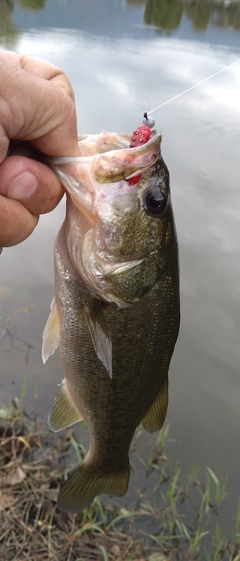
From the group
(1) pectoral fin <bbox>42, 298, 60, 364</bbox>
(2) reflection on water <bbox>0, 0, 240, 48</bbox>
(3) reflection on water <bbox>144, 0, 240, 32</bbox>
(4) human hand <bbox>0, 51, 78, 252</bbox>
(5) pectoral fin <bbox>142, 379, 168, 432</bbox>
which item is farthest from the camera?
(3) reflection on water <bbox>144, 0, 240, 32</bbox>

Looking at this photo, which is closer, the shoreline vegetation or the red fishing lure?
the red fishing lure

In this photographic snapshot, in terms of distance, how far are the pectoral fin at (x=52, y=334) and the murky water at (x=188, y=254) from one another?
1071 millimetres

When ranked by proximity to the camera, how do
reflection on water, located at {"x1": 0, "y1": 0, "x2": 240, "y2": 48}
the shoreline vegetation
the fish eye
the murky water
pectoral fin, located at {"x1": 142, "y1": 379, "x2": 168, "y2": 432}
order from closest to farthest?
1. the fish eye
2. pectoral fin, located at {"x1": 142, "y1": 379, "x2": 168, "y2": 432}
3. the shoreline vegetation
4. the murky water
5. reflection on water, located at {"x1": 0, "y1": 0, "x2": 240, "y2": 48}

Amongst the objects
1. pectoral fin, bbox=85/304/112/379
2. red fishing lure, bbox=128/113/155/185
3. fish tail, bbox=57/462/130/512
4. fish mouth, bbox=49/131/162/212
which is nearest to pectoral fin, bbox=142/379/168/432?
fish tail, bbox=57/462/130/512

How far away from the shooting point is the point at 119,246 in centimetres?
164

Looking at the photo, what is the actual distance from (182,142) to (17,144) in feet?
25.5

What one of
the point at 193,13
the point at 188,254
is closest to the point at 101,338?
the point at 188,254

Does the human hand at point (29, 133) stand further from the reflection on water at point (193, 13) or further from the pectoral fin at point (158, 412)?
the reflection on water at point (193, 13)

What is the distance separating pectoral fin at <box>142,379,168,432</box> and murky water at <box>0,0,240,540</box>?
132cm

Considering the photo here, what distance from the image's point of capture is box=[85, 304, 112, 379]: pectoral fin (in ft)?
5.54

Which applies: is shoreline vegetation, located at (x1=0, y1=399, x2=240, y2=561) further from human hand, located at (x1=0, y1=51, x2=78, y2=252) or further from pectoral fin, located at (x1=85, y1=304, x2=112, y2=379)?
human hand, located at (x1=0, y1=51, x2=78, y2=252)

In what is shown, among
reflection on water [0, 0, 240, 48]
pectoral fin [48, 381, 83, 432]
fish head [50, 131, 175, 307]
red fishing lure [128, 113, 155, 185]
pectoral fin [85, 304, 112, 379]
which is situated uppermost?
reflection on water [0, 0, 240, 48]

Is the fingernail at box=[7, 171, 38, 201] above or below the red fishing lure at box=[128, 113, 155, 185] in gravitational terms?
below

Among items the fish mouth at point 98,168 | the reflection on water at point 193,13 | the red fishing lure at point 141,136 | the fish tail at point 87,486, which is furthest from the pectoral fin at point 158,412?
the reflection on water at point 193,13
